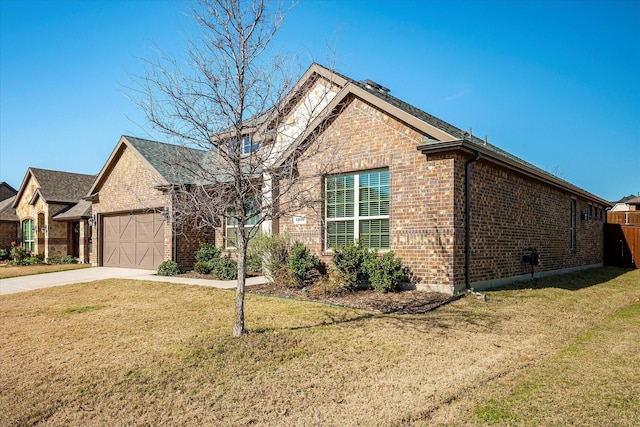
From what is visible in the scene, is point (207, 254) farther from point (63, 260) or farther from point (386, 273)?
point (63, 260)

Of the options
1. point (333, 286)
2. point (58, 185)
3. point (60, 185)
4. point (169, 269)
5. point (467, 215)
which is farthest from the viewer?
point (60, 185)

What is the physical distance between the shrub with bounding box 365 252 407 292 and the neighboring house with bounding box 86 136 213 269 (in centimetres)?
883

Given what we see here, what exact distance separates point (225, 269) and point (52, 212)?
660 inches

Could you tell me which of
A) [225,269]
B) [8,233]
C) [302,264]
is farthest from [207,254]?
[8,233]

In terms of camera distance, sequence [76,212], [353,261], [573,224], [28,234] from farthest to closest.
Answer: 1. [28,234]
2. [76,212]
3. [573,224]
4. [353,261]

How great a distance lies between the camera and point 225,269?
1477 cm

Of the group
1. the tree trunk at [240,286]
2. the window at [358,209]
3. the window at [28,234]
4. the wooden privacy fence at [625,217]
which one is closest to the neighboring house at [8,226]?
the window at [28,234]

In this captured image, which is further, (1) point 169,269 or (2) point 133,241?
(2) point 133,241

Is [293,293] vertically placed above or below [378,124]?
below

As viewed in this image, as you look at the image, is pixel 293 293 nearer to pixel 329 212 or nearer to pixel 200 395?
pixel 329 212

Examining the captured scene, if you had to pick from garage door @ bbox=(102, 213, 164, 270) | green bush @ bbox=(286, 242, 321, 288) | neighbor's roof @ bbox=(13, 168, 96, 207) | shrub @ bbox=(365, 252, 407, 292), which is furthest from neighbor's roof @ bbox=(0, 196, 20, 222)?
shrub @ bbox=(365, 252, 407, 292)

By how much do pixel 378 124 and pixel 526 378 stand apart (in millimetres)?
7648

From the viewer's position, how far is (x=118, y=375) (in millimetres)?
5504

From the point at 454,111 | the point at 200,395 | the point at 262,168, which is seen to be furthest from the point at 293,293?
the point at 454,111
